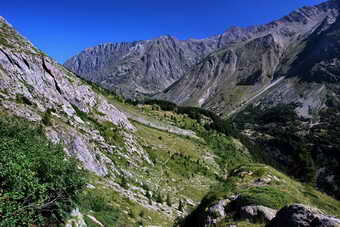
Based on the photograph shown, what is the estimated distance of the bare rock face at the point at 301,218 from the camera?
1254cm

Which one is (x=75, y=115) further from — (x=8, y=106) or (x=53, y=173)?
(x=53, y=173)

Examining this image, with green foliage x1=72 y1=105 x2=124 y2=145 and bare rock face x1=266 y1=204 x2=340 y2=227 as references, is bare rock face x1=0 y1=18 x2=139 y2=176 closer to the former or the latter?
green foliage x1=72 y1=105 x2=124 y2=145

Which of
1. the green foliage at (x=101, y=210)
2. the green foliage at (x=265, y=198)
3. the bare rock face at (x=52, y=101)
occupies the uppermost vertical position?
the bare rock face at (x=52, y=101)

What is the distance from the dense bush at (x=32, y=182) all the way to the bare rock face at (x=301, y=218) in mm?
10284

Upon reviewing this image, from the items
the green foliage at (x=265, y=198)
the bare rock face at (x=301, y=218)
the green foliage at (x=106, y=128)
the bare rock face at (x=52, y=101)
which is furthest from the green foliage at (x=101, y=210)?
the green foliage at (x=106, y=128)

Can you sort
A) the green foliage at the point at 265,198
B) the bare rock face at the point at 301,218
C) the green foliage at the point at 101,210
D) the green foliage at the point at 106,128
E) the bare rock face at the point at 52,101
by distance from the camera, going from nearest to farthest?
the bare rock face at the point at 301,218, the green foliage at the point at 265,198, the green foliage at the point at 101,210, the bare rock face at the point at 52,101, the green foliage at the point at 106,128

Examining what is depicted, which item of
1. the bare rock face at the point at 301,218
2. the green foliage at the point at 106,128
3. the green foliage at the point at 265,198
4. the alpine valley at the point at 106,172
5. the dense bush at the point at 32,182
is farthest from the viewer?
the green foliage at the point at 106,128

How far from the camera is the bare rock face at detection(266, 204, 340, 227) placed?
12.5 metres

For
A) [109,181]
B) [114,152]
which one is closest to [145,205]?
[109,181]

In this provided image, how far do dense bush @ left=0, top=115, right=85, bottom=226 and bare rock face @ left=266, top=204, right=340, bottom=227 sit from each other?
1028cm

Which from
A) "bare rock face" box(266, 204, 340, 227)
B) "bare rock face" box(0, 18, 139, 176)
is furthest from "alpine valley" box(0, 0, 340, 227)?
"bare rock face" box(0, 18, 139, 176)

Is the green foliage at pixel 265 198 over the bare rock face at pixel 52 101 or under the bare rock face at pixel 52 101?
under

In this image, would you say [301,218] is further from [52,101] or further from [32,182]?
[52,101]

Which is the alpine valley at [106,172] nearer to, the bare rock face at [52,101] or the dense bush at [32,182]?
the dense bush at [32,182]
